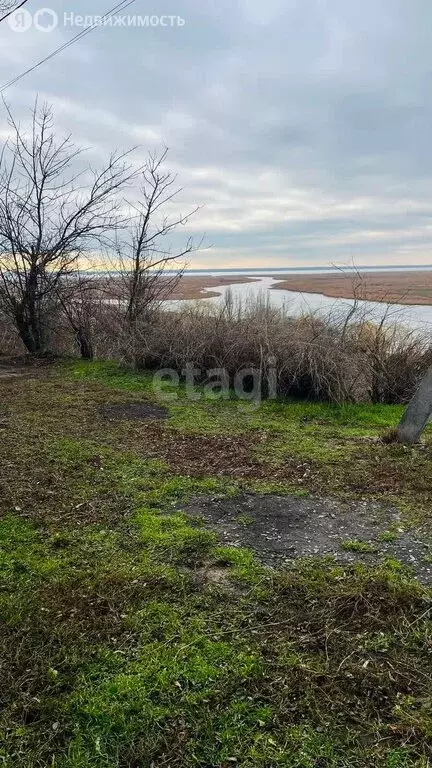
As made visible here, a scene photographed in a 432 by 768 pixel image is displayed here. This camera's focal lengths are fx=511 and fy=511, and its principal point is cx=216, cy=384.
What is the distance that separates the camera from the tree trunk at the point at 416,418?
475cm

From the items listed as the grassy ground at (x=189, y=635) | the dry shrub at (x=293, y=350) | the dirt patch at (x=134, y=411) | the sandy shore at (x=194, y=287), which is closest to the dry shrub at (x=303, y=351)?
the dry shrub at (x=293, y=350)

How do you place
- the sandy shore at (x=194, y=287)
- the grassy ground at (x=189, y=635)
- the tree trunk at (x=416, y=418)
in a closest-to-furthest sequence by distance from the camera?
the grassy ground at (x=189, y=635) → the tree trunk at (x=416, y=418) → the sandy shore at (x=194, y=287)

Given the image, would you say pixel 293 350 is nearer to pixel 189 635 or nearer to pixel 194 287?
pixel 189 635

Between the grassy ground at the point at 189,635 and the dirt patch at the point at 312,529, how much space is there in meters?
0.11

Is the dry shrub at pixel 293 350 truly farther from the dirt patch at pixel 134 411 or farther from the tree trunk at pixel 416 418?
the tree trunk at pixel 416 418

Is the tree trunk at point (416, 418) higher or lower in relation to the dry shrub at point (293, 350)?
lower

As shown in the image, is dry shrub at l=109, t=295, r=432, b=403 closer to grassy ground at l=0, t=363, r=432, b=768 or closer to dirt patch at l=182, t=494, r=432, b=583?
grassy ground at l=0, t=363, r=432, b=768

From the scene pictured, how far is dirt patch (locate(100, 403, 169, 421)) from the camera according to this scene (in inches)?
228

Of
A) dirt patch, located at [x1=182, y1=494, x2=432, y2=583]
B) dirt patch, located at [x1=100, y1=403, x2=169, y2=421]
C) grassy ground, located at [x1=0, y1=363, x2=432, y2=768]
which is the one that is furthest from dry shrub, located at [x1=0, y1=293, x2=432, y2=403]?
dirt patch, located at [x1=182, y1=494, x2=432, y2=583]

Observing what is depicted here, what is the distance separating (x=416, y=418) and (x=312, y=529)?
219cm

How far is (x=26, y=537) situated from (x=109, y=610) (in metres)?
0.92

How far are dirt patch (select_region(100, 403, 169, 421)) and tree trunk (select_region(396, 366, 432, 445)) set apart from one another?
2553mm

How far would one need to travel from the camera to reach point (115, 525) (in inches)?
122

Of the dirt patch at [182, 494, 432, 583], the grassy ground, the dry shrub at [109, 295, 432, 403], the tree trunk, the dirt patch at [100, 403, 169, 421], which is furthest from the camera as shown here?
the dry shrub at [109, 295, 432, 403]
